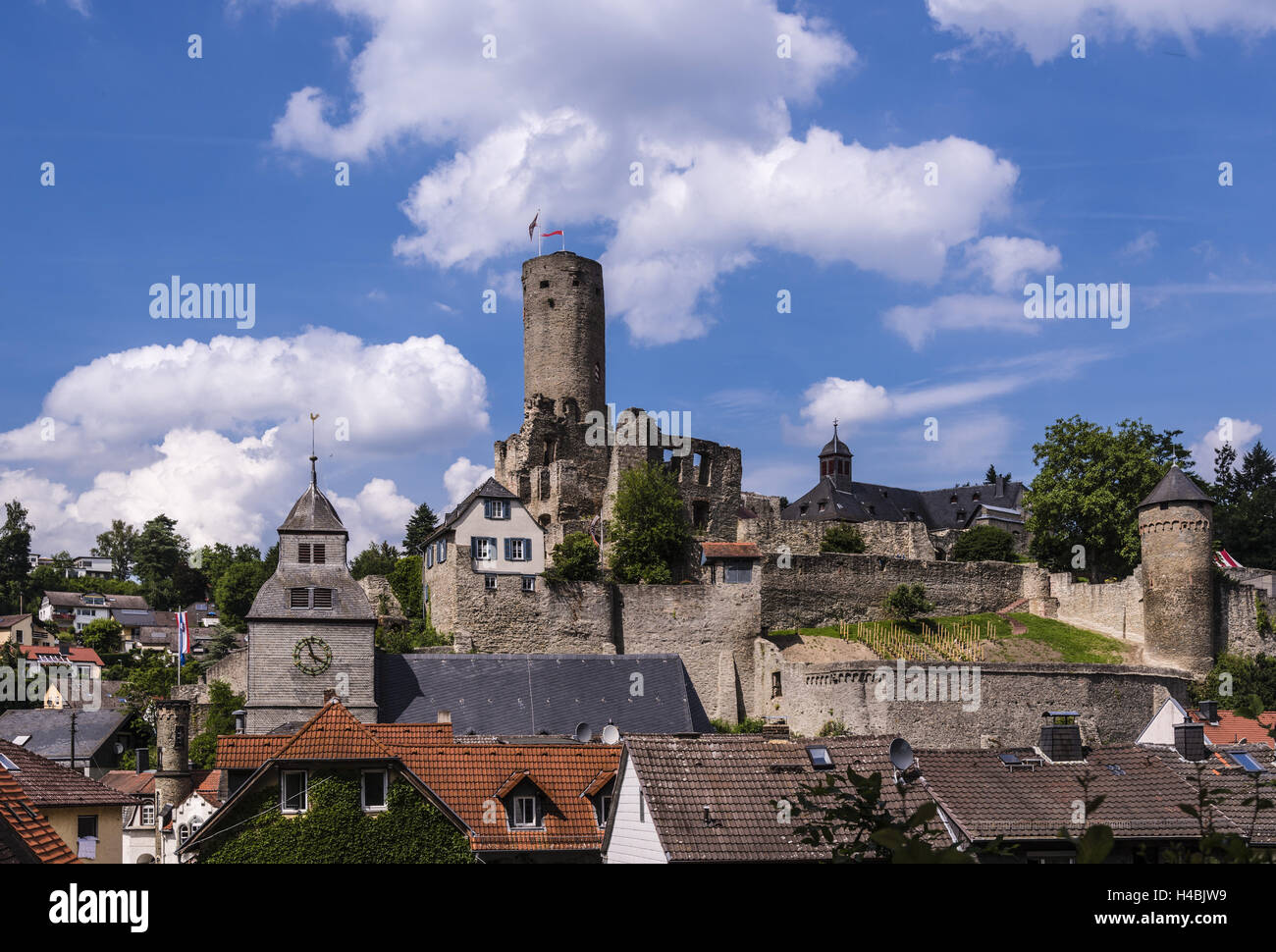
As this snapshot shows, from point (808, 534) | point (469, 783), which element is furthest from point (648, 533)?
point (469, 783)

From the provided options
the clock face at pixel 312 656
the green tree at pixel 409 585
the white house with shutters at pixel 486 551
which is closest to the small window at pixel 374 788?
the clock face at pixel 312 656

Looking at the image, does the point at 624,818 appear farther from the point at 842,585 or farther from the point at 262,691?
the point at 842,585

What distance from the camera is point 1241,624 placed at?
53.6 m

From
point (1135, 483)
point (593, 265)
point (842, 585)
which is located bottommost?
point (842, 585)

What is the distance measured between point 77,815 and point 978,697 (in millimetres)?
29143

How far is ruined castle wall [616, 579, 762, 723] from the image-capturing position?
51.6 metres

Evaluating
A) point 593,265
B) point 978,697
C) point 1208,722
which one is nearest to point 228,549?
point 593,265

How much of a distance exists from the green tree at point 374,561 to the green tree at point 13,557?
35.2 meters

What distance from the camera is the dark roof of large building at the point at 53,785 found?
25078 millimetres

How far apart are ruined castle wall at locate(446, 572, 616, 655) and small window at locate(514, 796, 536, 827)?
25.4 meters

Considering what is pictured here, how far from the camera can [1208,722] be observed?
38844 millimetres

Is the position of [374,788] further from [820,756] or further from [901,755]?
[901,755]

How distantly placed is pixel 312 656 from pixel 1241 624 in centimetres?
3531
